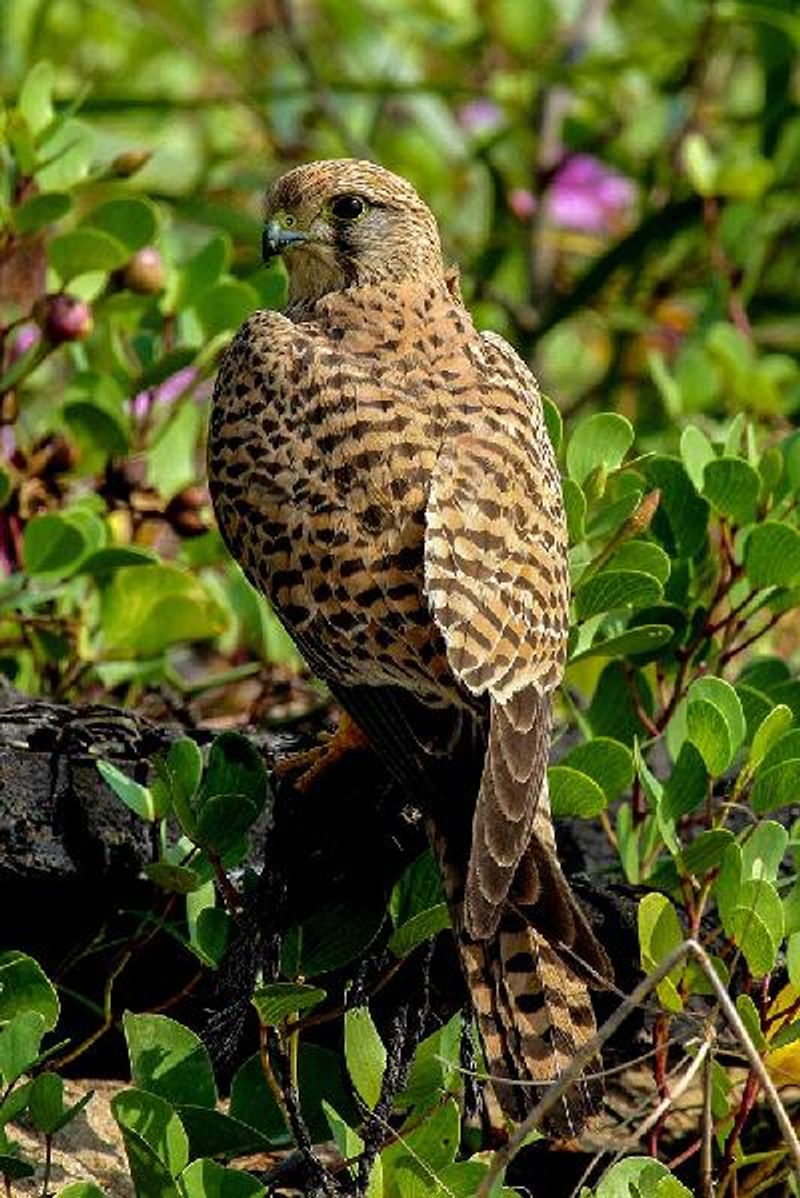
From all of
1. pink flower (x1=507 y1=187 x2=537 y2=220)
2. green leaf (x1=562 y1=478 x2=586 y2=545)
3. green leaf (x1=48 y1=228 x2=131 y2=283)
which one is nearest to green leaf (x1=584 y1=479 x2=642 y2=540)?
green leaf (x1=562 y1=478 x2=586 y2=545)

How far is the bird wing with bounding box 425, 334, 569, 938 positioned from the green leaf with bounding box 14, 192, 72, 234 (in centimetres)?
108

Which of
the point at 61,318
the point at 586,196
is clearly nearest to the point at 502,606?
the point at 61,318

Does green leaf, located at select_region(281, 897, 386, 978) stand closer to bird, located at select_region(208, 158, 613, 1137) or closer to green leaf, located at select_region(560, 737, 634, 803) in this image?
bird, located at select_region(208, 158, 613, 1137)

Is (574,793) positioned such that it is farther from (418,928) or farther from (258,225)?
(258,225)

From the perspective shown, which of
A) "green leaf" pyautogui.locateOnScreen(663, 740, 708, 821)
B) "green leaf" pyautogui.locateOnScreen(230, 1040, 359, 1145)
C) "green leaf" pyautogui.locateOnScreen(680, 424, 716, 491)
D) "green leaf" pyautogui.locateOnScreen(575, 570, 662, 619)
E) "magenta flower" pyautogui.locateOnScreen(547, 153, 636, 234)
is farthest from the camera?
"magenta flower" pyautogui.locateOnScreen(547, 153, 636, 234)

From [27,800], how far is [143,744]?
0.23 meters

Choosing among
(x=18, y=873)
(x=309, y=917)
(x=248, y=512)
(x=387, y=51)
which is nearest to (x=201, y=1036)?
(x=309, y=917)

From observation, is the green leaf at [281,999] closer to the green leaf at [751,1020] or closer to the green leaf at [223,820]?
the green leaf at [223,820]

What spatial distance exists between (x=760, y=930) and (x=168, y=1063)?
80 cm

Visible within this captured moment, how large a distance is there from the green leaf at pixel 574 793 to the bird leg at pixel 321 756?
11.3 inches

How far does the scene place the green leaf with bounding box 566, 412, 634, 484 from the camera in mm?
→ 3982

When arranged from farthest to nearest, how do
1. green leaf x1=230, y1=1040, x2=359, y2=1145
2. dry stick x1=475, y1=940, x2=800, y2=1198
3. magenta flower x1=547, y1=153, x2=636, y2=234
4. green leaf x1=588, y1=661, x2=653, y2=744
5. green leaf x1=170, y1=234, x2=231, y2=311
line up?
magenta flower x1=547, y1=153, x2=636, y2=234 → green leaf x1=170, y1=234, x2=231, y2=311 → green leaf x1=588, y1=661, x2=653, y2=744 → green leaf x1=230, y1=1040, x2=359, y2=1145 → dry stick x1=475, y1=940, x2=800, y2=1198

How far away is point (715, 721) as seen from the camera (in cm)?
349

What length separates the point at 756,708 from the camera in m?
3.88
